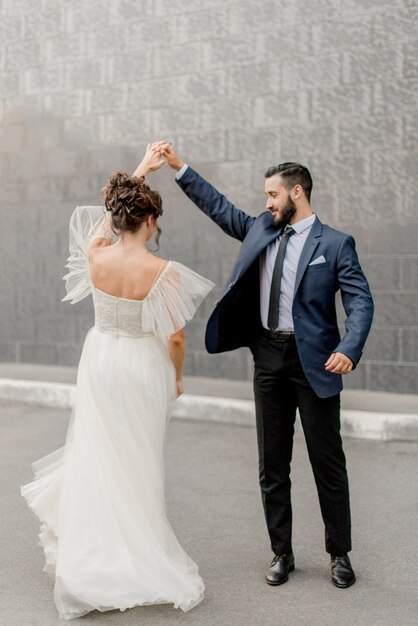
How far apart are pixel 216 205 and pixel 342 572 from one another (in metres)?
1.93

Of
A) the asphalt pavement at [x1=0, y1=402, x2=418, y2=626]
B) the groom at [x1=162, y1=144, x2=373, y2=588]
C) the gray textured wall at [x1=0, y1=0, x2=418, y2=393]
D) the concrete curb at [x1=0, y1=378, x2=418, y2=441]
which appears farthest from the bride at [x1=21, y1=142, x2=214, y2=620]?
the gray textured wall at [x1=0, y1=0, x2=418, y2=393]

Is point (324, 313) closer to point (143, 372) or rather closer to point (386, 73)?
point (143, 372)

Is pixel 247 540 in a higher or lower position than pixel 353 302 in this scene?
lower

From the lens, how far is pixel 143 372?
12.2 ft

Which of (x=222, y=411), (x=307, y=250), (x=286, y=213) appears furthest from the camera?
(x=222, y=411)

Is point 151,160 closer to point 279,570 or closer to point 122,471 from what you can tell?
point 122,471

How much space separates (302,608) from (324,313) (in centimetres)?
134

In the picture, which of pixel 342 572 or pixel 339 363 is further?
pixel 342 572

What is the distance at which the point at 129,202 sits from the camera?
3615 mm

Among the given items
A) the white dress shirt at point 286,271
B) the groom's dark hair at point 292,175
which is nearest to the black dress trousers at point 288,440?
the white dress shirt at point 286,271

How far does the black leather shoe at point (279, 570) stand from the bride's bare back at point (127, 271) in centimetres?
147

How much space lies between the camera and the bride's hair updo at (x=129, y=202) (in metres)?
3.62

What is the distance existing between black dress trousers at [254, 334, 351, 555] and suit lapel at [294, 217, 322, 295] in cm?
31

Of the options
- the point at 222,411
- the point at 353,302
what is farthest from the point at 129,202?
the point at 222,411
